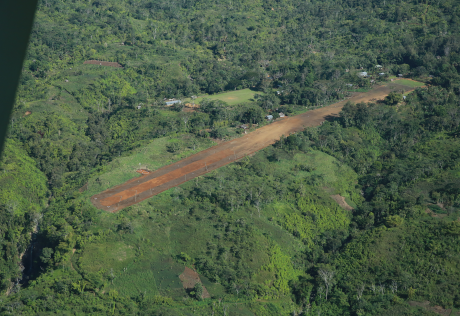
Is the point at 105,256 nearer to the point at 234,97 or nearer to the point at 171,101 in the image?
the point at 171,101

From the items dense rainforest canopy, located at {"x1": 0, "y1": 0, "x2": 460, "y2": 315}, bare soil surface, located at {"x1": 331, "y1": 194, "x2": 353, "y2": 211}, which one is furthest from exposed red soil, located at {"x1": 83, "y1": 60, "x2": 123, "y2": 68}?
bare soil surface, located at {"x1": 331, "y1": 194, "x2": 353, "y2": 211}

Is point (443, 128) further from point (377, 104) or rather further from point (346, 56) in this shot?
point (346, 56)

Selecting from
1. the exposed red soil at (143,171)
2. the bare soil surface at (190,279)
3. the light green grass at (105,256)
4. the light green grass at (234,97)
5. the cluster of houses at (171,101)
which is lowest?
the light green grass at (234,97)

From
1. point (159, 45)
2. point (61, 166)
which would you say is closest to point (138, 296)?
point (61, 166)

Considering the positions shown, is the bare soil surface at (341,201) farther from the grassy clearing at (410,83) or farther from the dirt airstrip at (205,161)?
the grassy clearing at (410,83)

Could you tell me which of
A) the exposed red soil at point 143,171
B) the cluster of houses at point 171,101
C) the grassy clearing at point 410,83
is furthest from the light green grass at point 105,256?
the grassy clearing at point 410,83
